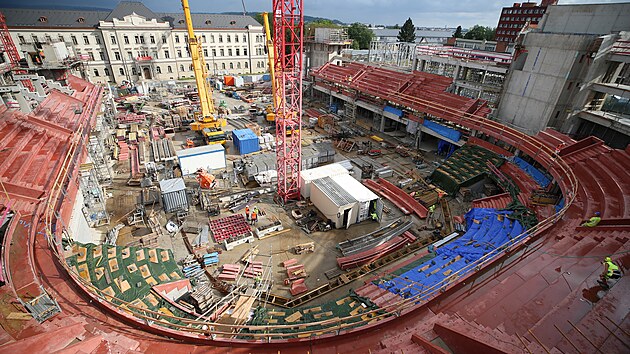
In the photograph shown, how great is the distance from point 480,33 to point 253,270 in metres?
120

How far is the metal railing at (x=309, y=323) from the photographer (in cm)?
1014

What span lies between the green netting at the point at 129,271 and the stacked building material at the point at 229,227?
4.17 metres

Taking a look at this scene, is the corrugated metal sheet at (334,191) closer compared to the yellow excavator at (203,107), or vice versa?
the corrugated metal sheet at (334,191)

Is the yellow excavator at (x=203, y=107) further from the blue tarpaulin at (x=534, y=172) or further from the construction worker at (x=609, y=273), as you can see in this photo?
the construction worker at (x=609, y=273)

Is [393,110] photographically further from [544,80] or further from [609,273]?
[609,273]

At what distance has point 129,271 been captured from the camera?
47.1 feet

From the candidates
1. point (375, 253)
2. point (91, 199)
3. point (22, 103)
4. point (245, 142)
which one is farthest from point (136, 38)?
point (375, 253)

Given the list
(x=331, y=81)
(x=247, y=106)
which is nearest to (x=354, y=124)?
(x=331, y=81)

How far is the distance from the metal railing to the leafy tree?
86718 millimetres

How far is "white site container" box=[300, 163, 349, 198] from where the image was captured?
24.4 metres

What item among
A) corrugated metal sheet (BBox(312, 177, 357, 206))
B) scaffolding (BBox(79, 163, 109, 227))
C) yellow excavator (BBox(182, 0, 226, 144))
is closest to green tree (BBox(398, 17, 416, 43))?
yellow excavator (BBox(182, 0, 226, 144))

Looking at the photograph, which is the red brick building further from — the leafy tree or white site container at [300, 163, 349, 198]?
white site container at [300, 163, 349, 198]

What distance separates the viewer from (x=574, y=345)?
7.28 m

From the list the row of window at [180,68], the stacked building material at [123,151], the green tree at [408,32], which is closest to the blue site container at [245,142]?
the stacked building material at [123,151]
